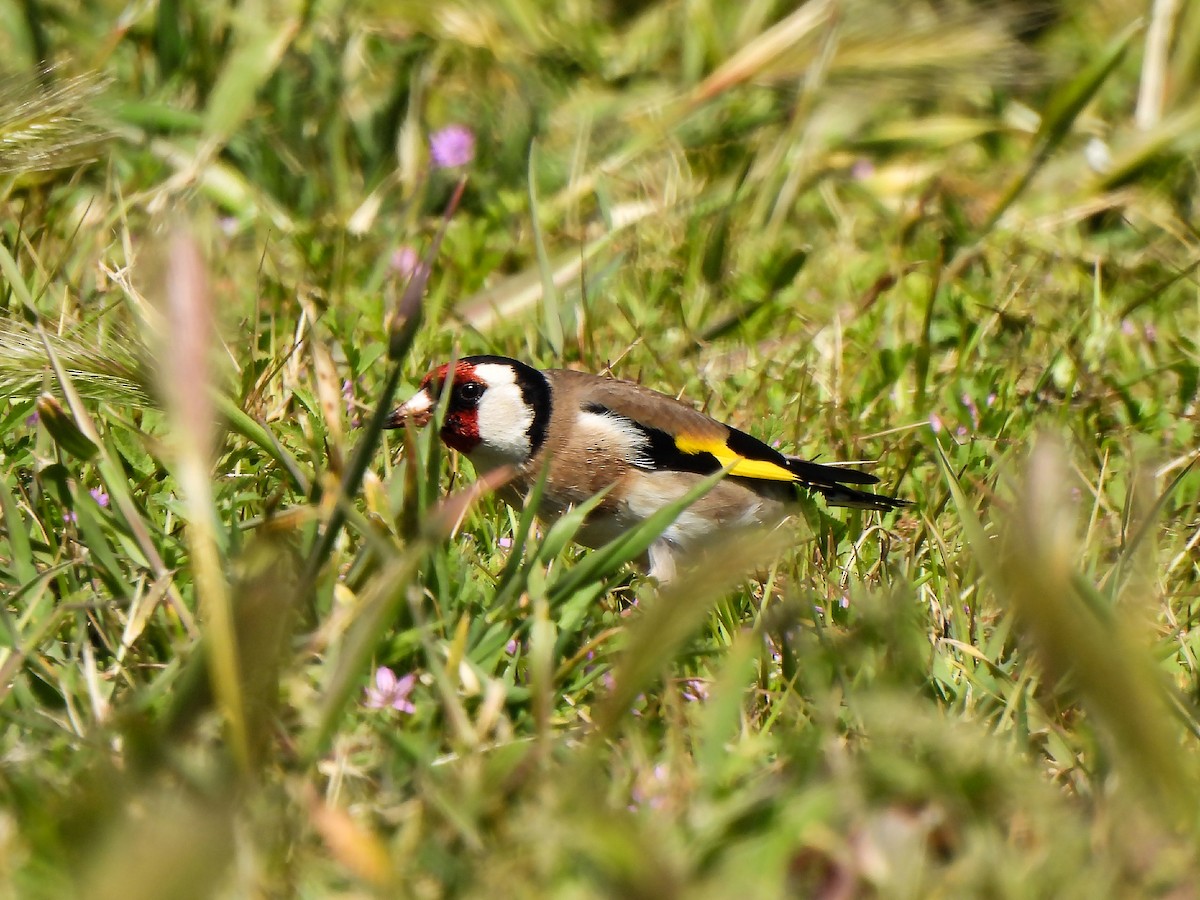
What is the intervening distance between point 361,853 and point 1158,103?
4831 millimetres

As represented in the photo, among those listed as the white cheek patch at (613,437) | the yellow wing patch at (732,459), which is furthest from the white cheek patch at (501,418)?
the yellow wing patch at (732,459)

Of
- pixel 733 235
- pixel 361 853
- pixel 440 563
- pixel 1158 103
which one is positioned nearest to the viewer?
pixel 361 853

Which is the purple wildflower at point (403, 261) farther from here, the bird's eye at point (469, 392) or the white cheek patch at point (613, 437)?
the white cheek patch at point (613, 437)

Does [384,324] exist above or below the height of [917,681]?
below

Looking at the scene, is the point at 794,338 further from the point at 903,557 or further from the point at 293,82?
the point at 293,82

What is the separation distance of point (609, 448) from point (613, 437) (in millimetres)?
29

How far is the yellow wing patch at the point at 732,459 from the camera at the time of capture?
3.49 meters

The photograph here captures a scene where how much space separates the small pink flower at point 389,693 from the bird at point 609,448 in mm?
1214

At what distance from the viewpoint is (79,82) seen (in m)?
3.27

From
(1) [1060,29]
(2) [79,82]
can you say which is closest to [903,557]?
(2) [79,82]

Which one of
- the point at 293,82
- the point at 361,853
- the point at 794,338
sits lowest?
the point at 794,338

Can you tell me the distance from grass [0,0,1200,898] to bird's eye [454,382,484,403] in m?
0.19

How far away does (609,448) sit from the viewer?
141 inches

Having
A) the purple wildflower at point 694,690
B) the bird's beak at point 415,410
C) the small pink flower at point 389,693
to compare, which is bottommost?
the bird's beak at point 415,410
